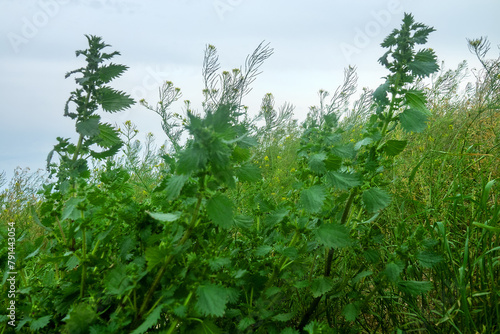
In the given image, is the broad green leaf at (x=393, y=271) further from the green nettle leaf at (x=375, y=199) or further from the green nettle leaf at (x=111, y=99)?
the green nettle leaf at (x=111, y=99)

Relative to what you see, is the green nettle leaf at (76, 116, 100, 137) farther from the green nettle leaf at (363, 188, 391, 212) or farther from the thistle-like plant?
the green nettle leaf at (363, 188, 391, 212)

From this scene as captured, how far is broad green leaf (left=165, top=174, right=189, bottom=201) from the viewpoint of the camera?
106 cm

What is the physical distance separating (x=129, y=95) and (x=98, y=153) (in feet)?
0.83

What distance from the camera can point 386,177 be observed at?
3180mm

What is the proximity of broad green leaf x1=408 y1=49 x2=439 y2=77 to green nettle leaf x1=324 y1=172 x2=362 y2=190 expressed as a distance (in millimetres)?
471

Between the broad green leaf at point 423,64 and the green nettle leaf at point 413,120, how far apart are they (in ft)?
0.47

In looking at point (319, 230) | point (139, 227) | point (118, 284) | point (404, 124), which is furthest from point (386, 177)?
point (118, 284)

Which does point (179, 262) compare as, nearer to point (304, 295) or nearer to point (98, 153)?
point (98, 153)

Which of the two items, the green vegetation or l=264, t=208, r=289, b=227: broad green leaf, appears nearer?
the green vegetation

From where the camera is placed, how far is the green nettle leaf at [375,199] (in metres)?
1.42

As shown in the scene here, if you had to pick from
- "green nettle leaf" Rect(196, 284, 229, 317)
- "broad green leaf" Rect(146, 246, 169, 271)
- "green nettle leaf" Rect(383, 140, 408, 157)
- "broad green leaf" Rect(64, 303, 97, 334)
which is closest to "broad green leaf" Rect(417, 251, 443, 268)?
"green nettle leaf" Rect(383, 140, 408, 157)

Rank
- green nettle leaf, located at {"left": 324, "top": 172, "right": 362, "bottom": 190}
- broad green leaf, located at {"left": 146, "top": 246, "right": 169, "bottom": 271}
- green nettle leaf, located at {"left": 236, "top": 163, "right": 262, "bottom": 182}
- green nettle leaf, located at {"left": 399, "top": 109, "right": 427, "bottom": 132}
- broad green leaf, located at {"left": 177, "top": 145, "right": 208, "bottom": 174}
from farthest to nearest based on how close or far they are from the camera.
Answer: green nettle leaf, located at {"left": 399, "top": 109, "right": 427, "bottom": 132}
green nettle leaf, located at {"left": 324, "top": 172, "right": 362, "bottom": 190}
green nettle leaf, located at {"left": 236, "top": 163, "right": 262, "bottom": 182}
broad green leaf, located at {"left": 146, "top": 246, "right": 169, "bottom": 271}
broad green leaf, located at {"left": 177, "top": 145, "right": 208, "bottom": 174}

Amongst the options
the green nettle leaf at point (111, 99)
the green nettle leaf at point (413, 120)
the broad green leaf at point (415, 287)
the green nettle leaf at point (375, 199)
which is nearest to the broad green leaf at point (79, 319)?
the green nettle leaf at point (111, 99)

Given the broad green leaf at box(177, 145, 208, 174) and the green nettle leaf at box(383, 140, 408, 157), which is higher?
the broad green leaf at box(177, 145, 208, 174)
